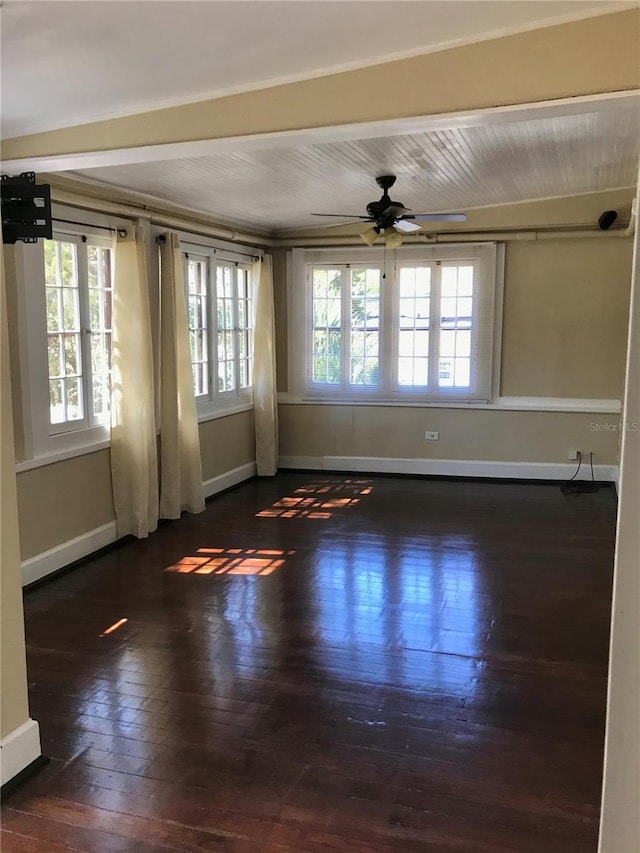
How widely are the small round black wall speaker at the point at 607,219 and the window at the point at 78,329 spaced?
14.5 feet

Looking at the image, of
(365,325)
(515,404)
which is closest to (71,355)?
(365,325)

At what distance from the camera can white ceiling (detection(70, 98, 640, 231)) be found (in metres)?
4.10

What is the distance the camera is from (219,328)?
21.8ft

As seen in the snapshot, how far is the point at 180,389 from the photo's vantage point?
5691 millimetres

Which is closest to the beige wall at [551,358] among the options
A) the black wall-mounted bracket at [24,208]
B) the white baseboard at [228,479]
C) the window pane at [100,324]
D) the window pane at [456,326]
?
the window pane at [456,326]

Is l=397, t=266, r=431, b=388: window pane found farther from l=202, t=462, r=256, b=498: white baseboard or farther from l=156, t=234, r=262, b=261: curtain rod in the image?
l=202, t=462, r=256, b=498: white baseboard

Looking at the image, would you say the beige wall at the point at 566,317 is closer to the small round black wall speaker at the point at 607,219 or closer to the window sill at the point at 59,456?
the small round black wall speaker at the point at 607,219

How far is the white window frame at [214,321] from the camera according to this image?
6133 mm

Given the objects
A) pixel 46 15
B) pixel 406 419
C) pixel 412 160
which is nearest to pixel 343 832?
pixel 46 15

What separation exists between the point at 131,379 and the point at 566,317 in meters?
→ 4.30

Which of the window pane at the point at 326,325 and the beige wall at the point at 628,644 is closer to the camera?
the beige wall at the point at 628,644

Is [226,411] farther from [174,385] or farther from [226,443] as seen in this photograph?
[174,385]

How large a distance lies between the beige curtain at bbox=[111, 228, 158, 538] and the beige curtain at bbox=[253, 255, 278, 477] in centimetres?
218

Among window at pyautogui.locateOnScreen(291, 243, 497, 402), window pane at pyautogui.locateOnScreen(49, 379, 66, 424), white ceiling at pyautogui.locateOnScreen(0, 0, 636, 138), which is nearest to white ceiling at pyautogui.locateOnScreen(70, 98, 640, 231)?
white ceiling at pyautogui.locateOnScreen(0, 0, 636, 138)
